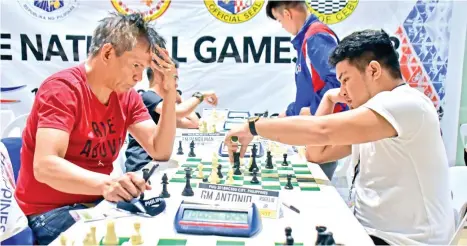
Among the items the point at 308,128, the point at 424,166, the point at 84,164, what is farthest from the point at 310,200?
the point at 84,164

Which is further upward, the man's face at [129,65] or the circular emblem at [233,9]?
the circular emblem at [233,9]

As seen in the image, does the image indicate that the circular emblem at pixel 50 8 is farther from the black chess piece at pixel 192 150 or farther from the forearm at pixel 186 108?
the black chess piece at pixel 192 150

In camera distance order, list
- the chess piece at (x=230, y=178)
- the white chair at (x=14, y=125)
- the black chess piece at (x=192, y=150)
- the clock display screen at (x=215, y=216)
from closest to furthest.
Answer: the clock display screen at (x=215, y=216) < the chess piece at (x=230, y=178) < the black chess piece at (x=192, y=150) < the white chair at (x=14, y=125)

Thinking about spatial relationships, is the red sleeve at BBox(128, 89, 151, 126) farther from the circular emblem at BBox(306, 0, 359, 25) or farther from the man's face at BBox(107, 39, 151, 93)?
the circular emblem at BBox(306, 0, 359, 25)

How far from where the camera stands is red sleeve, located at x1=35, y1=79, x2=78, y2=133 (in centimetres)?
153

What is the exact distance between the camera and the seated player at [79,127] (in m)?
1.46

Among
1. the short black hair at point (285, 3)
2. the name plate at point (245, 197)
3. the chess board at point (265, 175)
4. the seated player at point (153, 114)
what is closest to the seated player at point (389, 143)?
the chess board at point (265, 175)

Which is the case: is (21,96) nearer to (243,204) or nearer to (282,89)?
(282,89)

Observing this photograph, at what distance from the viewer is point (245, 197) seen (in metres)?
1.34

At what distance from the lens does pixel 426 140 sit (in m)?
1.51

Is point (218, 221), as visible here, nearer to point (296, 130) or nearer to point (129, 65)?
point (296, 130)

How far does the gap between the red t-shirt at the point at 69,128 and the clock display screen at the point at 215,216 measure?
611 millimetres

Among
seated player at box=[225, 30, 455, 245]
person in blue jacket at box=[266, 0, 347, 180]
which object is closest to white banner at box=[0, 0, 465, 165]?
person in blue jacket at box=[266, 0, 347, 180]

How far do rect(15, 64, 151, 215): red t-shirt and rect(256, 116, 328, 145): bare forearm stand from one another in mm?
623
